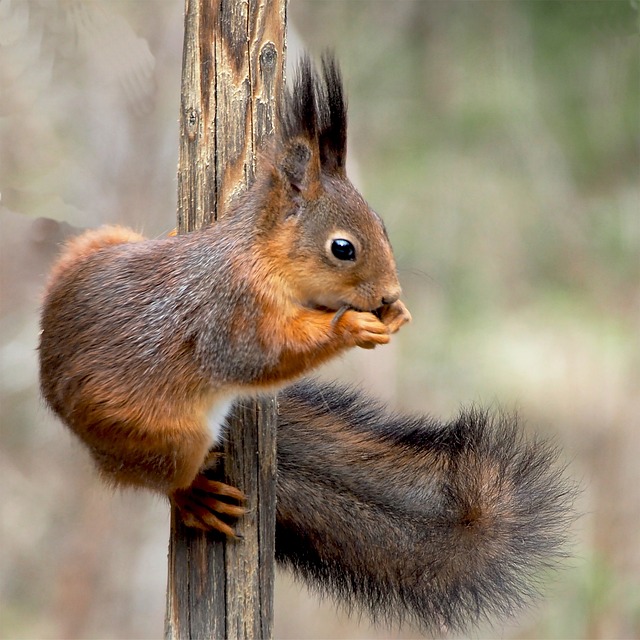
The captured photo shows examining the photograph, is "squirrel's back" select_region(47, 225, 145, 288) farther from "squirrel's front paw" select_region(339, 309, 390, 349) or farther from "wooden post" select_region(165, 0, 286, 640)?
"squirrel's front paw" select_region(339, 309, 390, 349)

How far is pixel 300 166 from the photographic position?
168 cm

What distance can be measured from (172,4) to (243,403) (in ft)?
8.26

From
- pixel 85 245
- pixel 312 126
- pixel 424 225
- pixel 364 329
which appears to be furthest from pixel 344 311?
pixel 424 225

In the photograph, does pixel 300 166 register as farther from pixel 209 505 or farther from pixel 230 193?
pixel 209 505

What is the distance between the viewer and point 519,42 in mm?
5609

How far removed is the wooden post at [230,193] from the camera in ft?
5.81

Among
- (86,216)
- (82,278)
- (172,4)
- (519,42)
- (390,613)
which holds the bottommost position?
(390,613)

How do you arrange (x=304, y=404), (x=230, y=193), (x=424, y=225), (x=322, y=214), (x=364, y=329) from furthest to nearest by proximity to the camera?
(x=424, y=225) → (x=304, y=404) → (x=230, y=193) → (x=322, y=214) → (x=364, y=329)

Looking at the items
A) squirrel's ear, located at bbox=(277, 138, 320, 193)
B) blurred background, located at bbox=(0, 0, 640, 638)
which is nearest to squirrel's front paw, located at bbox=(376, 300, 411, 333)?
squirrel's ear, located at bbox=(277, 138, 320, 193)

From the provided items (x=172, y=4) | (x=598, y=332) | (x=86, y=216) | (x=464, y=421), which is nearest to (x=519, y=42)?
(x=598, y=332)

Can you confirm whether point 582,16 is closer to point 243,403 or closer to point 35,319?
point 35,319

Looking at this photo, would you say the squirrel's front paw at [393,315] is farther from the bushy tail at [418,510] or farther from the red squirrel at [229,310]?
the bushy tail at [418,510]

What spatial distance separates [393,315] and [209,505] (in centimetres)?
52

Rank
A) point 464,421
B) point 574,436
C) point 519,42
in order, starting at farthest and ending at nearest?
point 519,42
point 574,436
point 464,421
